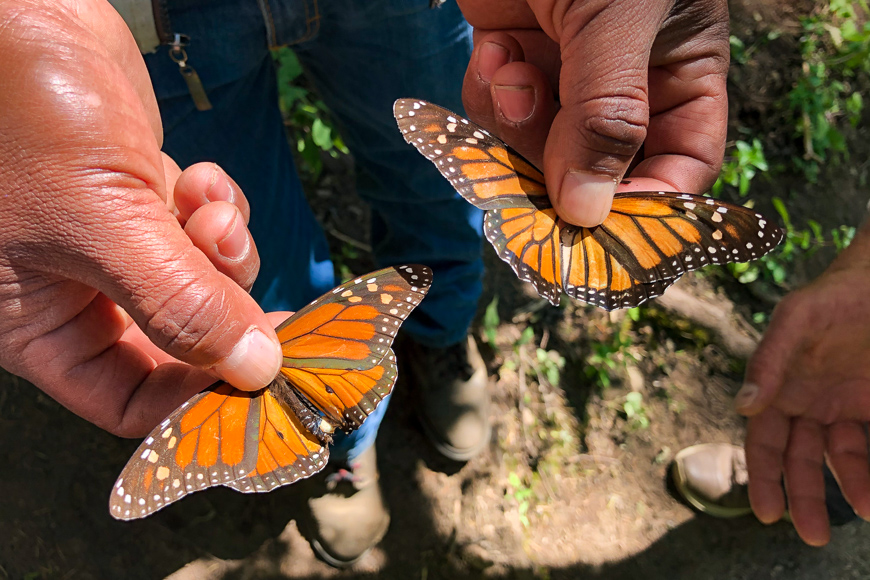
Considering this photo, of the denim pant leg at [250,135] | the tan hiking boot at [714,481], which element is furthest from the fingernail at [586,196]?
the tan hiking boot at [714,481]

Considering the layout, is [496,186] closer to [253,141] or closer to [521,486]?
[253,141]

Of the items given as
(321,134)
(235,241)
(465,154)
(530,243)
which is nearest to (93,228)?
(235,241)

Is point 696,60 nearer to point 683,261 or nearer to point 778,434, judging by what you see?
point 683,261

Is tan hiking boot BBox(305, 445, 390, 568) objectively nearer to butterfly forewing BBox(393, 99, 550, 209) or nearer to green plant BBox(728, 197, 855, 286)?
butterfly forewing BBox(393, 99, 550, 209)

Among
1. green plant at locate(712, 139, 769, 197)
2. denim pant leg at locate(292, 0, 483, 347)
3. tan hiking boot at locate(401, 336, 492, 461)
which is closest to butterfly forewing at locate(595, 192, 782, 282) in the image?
denim pant leg at locate(292, 0, 483, 347)

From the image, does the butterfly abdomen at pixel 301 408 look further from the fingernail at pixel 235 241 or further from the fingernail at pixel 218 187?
the fingernail at pixel 218 187
